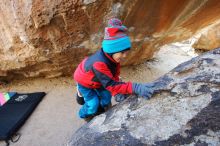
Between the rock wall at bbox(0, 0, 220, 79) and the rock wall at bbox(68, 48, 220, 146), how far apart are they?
3.74 feet

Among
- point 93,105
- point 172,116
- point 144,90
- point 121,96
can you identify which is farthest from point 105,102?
point 172,116

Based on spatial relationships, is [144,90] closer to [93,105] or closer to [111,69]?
[111,69]

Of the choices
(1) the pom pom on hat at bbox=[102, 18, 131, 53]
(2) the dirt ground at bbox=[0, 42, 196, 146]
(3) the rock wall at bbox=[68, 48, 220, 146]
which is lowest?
(2) the dirt ground at bbox=[0, 42, 196, 146]

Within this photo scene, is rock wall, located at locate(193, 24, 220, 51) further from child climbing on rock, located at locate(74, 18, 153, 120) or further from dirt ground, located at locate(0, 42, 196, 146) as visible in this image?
child climbing on rock, located at locate(74, 18, 153, 120)

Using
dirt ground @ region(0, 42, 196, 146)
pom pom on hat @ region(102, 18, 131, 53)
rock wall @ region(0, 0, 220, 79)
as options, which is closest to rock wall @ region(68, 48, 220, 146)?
pom pom on hat @ region(102, 18, 131, 53)

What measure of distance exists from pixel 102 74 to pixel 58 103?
5.84 feet

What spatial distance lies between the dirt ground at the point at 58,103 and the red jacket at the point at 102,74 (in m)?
1.07

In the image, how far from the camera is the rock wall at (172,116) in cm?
133

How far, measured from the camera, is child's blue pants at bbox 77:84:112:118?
6.47ft

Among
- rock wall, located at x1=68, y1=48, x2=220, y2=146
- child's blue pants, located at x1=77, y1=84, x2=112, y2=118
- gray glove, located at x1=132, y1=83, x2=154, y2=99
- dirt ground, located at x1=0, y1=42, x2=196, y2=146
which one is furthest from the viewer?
dirt ground, located at x1=0, y1=42, x2=196, y2=146

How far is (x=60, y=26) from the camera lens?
106 inches

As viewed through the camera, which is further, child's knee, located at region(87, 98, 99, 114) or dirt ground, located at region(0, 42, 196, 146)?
dirt ground, located at region(0, 42, 196, 146)

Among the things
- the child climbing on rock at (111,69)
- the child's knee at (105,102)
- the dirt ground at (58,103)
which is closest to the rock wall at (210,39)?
the dirt ground at (58,103)

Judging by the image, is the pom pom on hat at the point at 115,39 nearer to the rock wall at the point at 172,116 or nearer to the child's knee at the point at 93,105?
the rock wall at the point at 172,116
